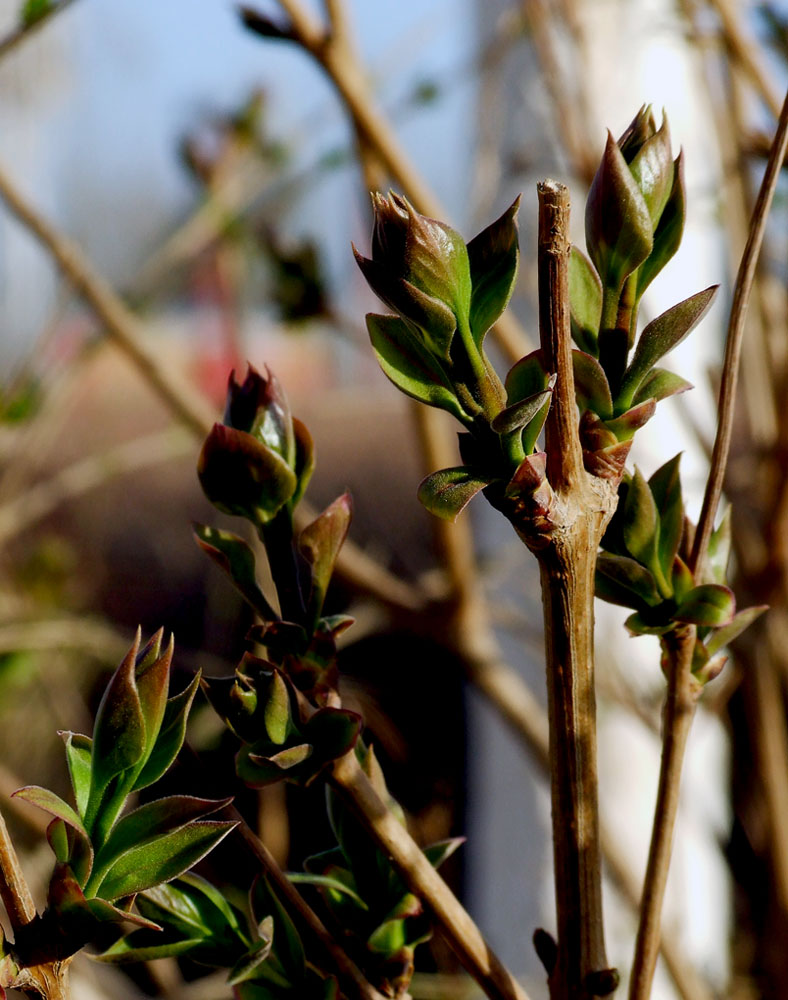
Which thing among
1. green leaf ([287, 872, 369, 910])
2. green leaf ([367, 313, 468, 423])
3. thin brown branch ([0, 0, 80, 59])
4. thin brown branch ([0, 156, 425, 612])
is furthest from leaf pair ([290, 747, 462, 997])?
thin brown branch ([0, 156, 425, 612])

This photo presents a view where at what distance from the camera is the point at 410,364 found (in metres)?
0.22

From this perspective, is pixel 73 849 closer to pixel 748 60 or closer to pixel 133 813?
pixel 133 813

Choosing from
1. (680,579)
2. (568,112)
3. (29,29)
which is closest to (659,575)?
(680,579)

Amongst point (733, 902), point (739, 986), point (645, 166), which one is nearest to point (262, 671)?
point (645, 166)

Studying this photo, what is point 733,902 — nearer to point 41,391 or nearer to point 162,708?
point 41,391

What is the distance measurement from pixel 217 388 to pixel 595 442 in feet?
8.85

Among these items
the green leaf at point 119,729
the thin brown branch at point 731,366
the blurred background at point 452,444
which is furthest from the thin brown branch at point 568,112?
the green leaf at point 119,729

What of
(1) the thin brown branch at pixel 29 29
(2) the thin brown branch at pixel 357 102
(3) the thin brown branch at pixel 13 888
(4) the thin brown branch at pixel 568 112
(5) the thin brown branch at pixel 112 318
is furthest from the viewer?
(4) the thin brown branch at pixel 568 112

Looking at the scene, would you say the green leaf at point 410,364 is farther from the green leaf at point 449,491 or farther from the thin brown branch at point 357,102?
the thin brown branch at point 357,102

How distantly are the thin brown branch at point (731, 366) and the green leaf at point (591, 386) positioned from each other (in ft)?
0.09

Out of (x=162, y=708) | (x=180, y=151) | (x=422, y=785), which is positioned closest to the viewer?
(x=162, y=708)

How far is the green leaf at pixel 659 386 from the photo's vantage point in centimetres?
23

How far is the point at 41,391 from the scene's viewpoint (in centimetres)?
88

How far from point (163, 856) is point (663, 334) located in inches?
5.8
